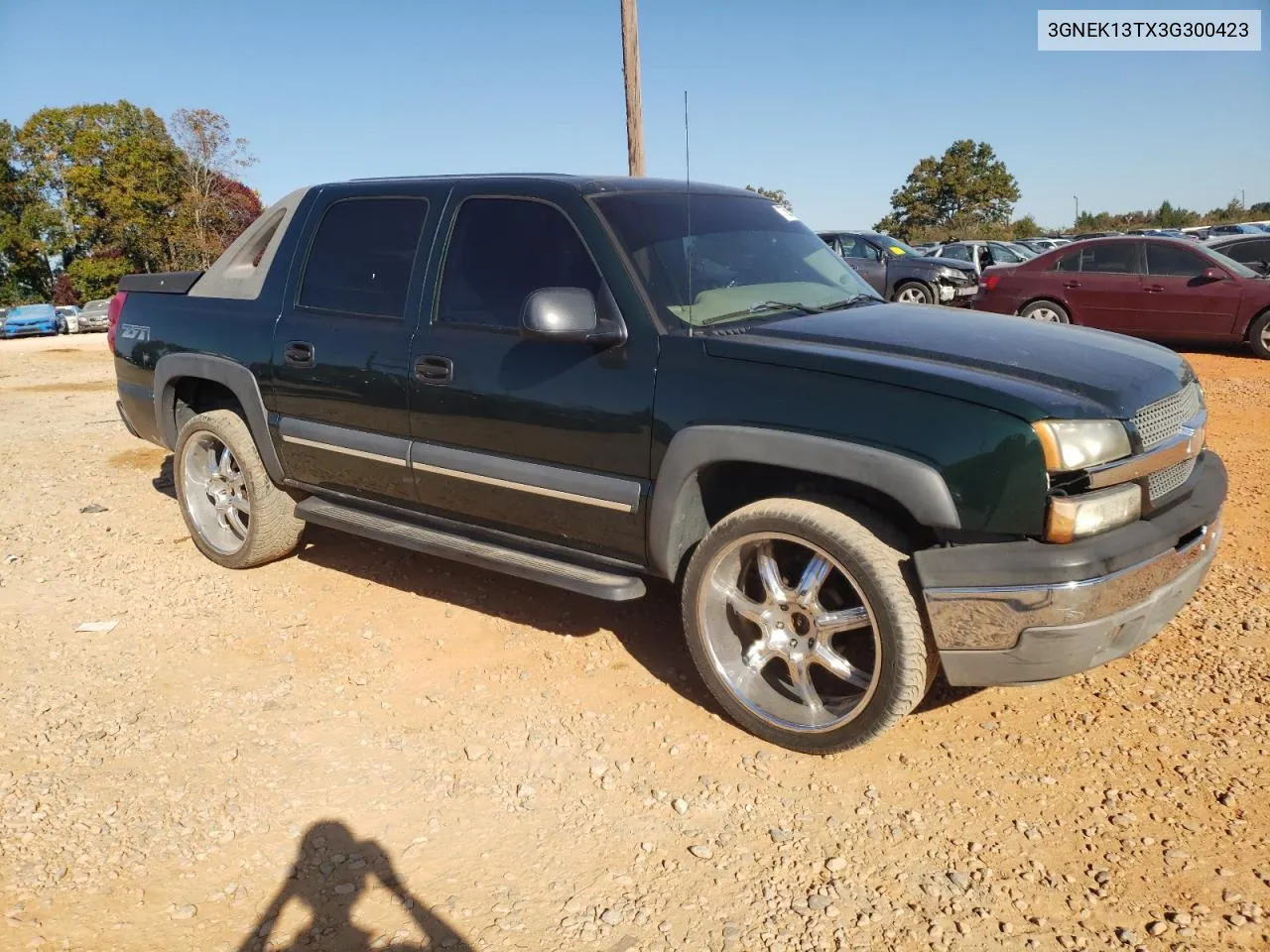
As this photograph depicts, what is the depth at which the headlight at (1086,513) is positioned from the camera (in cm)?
268

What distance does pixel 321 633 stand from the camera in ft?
14.3

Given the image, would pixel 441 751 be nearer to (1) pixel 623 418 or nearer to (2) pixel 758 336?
(1) pixel 623 418

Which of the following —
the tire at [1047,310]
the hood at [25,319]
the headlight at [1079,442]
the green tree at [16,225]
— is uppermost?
the green tree at [16,225]

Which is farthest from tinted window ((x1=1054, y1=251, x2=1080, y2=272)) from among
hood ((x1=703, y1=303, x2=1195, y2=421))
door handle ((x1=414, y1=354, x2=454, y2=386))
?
door handle ((x1=414, y1=354, x2=454, y2=386))

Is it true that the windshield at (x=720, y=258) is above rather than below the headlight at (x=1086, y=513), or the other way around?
above

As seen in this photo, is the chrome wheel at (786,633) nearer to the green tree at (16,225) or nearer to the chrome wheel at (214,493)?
the chrome wheel at (214,493)

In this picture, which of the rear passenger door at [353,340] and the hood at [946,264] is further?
the hood at [946,264]

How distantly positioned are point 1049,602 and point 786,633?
34.9 inches

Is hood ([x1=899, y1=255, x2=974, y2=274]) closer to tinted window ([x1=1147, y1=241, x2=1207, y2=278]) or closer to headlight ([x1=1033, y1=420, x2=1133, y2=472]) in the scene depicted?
tinted window ([x1=1147, y1=241, x2=1207, y2=278])

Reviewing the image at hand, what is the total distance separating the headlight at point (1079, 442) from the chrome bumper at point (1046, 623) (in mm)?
340

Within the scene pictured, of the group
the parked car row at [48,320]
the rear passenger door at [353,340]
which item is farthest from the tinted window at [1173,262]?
the parked car row at [48,320]

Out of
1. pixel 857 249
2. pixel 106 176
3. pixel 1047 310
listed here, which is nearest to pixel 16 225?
pixel 106 176

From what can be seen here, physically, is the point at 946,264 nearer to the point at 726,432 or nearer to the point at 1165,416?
the point at 1165,416

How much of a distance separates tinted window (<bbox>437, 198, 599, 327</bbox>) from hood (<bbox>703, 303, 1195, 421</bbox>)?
30.4 inches
